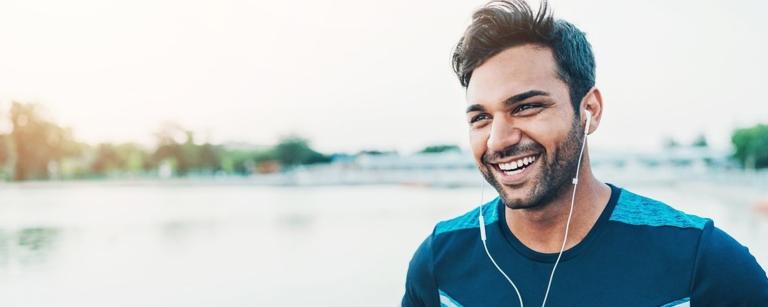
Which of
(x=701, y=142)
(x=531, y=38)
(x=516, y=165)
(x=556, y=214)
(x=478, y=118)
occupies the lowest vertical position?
(x=701, y=142)

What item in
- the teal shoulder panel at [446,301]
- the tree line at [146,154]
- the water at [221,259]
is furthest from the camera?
the tree line at [146,154]

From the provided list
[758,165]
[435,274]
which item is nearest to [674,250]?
[435,274]

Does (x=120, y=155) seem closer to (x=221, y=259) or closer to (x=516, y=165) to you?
(x=221, y=259)

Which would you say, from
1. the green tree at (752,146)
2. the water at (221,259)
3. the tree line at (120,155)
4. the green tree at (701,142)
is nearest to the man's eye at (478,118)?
the water at (221,259)

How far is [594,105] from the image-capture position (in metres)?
1.59

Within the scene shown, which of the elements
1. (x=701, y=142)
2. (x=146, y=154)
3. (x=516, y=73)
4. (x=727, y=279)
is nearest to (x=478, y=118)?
(x=516, y=73)

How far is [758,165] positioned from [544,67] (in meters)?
78.5

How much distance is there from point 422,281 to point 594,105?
57cm

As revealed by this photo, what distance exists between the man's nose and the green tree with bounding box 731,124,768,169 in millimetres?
75942

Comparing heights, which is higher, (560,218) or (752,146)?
(560,218)

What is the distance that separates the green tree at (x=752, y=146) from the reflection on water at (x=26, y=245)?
67.9m

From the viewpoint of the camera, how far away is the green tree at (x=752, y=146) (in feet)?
226

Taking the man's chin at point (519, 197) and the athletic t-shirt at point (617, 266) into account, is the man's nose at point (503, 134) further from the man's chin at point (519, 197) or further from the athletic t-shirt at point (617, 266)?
the athletic t-shirt at point (617, 266)

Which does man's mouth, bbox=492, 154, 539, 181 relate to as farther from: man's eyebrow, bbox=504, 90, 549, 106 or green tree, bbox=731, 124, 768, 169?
green tree, bbox=731, 124, 768, 169
